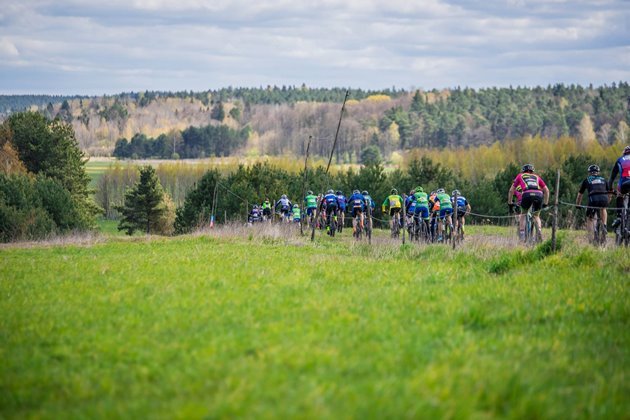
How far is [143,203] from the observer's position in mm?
76812

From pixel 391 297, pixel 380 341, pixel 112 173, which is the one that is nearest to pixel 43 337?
pixel 380 341

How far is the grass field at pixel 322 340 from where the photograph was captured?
254 inches

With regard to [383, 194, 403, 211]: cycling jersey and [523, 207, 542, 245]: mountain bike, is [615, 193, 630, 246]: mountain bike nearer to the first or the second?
[523, 207, 542, 245]: mountain bike

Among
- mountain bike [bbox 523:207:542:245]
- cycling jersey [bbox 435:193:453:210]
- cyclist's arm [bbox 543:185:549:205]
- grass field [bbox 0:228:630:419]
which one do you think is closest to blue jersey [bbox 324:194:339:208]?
cycling jersey [bbox 435:193:453:210]

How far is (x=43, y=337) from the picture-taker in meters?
8.98

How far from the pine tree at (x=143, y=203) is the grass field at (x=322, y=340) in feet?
203

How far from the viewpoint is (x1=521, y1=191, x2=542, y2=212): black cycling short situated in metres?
20.0

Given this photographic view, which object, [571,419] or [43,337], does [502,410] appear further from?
[43,337]

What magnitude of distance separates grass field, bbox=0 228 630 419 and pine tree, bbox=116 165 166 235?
61.9 metres

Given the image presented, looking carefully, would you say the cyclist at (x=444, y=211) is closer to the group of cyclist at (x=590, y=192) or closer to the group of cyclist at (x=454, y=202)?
the group of cyclist at (x=454, y=202)

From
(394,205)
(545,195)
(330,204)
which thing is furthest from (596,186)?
(330,204)

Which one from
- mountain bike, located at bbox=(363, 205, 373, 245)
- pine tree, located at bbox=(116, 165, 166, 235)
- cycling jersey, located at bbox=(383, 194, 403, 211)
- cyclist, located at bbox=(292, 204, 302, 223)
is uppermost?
cycling jersey, located at bbox=(383, 194, 403, 211)

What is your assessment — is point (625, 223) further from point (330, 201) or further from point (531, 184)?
point (330, 201)

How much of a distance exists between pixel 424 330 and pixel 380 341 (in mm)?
715
